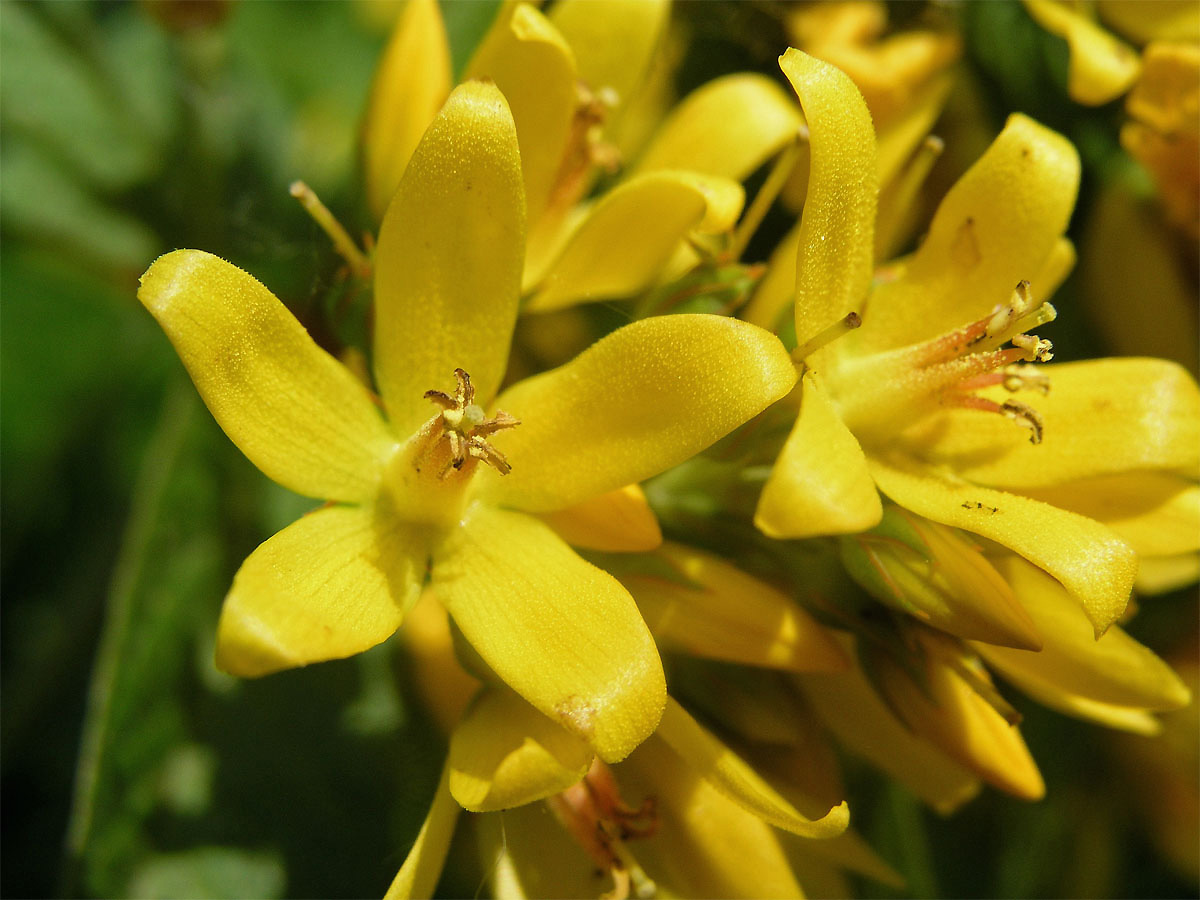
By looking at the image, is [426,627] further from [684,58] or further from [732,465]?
[684,58]

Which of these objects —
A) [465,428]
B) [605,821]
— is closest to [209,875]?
[605,821]

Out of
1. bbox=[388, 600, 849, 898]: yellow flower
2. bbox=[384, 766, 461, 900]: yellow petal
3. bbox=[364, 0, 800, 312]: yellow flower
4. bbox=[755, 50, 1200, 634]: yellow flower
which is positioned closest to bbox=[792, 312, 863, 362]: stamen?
bbox=[755, 50, 1200, 634]: yellow flower

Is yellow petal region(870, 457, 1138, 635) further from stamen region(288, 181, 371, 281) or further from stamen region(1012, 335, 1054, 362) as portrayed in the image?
stamen region(288, 181, 371, 281)

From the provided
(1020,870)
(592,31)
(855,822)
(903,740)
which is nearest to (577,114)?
(592,31)

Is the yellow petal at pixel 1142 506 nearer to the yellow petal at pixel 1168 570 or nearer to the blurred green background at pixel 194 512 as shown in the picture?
the yellow petal at pixel 1168 570

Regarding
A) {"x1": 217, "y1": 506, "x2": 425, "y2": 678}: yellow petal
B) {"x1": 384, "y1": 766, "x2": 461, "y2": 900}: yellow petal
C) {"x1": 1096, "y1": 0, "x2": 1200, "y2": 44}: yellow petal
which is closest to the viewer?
{"x1": 217, "y1": 506, "x2": 425, "y2": 678}: yellow petal
